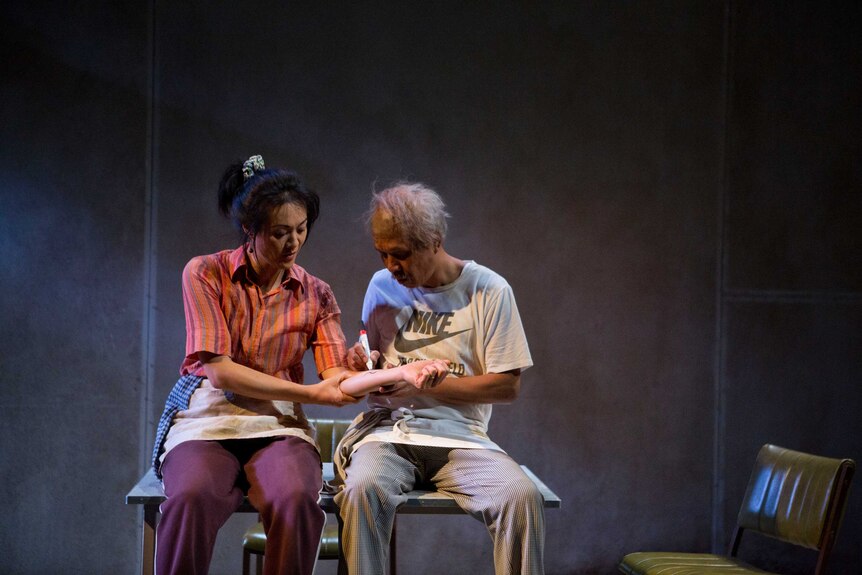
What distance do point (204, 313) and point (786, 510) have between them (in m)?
2.13

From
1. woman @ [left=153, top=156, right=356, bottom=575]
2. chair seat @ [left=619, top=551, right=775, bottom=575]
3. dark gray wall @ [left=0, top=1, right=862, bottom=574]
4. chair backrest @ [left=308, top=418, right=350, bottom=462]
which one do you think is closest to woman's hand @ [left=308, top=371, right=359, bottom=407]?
woman @ [left=153, top=156, right=356, bottom=575]

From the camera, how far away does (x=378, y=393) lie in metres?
2.77

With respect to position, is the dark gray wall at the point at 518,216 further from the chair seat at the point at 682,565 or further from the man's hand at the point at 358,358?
the man's hand at the point at 358,358

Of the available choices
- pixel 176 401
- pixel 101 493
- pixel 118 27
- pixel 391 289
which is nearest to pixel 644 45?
pixel 391 289

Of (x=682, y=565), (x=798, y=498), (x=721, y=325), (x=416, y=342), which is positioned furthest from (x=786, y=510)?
(x=721, y=325)

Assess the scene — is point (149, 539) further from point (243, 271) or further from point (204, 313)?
point (243, 271)

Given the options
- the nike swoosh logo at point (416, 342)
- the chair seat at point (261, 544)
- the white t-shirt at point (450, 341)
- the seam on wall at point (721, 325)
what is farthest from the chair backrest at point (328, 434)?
the seam on wall at point (721, 325)

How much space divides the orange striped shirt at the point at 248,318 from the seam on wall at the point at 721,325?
8.04ft

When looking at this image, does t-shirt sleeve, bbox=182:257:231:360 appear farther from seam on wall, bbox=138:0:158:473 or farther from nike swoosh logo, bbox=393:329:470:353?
seam on wall, bbox=138:0:158:473

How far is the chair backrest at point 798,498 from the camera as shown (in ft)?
9.50

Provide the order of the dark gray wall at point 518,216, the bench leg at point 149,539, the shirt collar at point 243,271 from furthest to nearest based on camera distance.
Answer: the dark gray wall at point 518,216
the shirt collar at point 243,271
the bench leg at point 149,539

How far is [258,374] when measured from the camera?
104 inches

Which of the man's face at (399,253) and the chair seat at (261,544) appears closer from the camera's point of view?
the man's face at (399,253)

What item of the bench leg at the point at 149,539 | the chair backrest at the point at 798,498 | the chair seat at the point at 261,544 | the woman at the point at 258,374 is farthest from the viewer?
the chair seat at the point at 261,544
